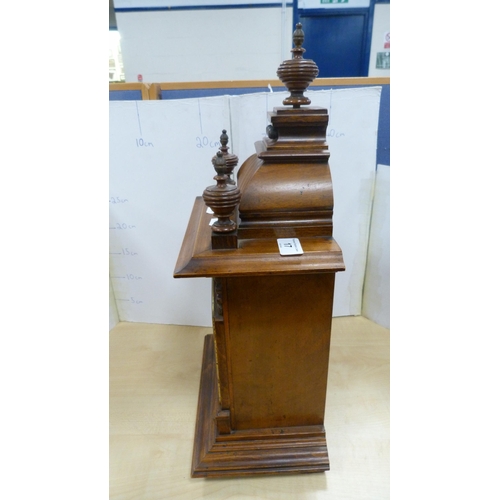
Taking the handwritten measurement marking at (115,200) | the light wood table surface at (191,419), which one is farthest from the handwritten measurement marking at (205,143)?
the light wood table surface at (191,419)

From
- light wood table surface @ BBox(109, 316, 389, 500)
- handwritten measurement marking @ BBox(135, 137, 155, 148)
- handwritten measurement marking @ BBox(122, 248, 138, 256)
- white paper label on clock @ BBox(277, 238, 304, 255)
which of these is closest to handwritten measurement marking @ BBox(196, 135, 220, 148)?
handwritten measurement marking @ BBox(135, 137, 155, 148)

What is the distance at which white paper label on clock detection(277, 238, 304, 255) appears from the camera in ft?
2.56

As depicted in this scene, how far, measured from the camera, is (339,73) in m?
3.14

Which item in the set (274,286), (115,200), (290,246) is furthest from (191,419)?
(115,200)

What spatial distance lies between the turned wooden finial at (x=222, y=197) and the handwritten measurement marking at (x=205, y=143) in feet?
1.94

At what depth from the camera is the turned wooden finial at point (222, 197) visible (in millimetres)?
750

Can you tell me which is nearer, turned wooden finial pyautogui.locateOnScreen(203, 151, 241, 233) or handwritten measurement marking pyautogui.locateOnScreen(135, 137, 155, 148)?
turned wooden finial pyautogui.locateOnScreen(203, 151, 241, 233)

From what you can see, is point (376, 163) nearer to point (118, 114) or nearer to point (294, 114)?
point (294, 114)

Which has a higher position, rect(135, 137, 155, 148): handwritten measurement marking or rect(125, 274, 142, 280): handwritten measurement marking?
rect(135, 137, 155, 148): handwritten measurement marking

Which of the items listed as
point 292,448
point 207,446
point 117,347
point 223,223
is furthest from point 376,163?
point 117,347

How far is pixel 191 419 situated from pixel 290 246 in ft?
2.42

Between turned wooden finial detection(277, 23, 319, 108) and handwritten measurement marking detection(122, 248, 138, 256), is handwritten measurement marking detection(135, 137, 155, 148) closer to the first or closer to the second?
handwritten measurement marking detection(122, 248, 138, 256)

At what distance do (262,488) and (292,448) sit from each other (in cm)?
13

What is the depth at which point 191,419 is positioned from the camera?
1179mm
